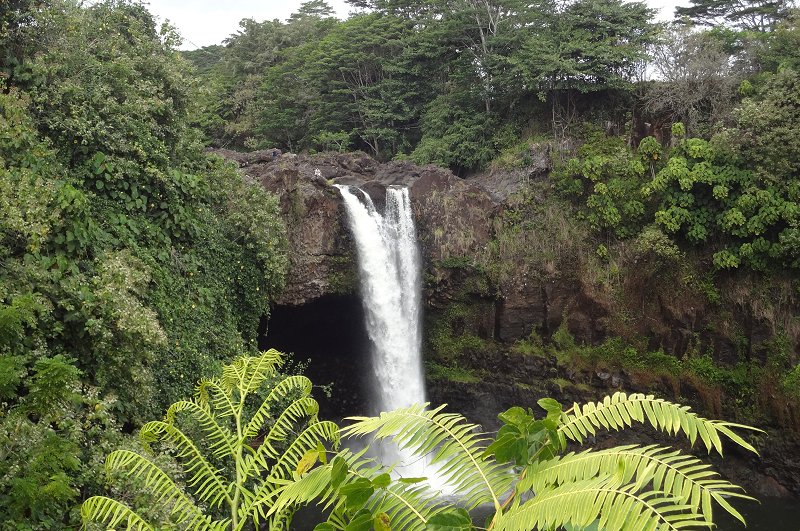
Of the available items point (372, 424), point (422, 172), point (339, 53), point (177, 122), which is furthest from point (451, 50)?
point (372, 424)

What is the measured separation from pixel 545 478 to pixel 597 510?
41cm

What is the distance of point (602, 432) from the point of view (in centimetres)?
1573

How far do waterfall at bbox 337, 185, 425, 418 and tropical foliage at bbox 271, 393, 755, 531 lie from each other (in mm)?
13413

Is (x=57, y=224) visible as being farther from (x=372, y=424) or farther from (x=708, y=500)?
(x=708, y=500)

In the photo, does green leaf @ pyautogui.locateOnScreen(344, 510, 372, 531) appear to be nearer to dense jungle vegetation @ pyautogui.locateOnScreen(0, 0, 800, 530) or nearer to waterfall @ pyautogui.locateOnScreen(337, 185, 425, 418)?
dense jungle vegetation @ pyautogui.locateOnScreen(0, 0, 800, 530)

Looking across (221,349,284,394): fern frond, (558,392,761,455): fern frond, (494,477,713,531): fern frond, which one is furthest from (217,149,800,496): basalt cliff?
(494,477,713,531): fern frond

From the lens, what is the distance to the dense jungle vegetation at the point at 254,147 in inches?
275

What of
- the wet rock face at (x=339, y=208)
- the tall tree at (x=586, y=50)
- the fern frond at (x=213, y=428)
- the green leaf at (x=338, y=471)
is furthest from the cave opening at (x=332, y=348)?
the green leaf at (x=338, y=471)

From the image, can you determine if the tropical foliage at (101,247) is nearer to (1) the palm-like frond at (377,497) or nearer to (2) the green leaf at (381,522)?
(1) the palm-like frond at (377,497)

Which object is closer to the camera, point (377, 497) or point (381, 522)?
point (381, 522)

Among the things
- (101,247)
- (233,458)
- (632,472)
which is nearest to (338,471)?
(632,472)

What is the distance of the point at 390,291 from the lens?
53.9 ft

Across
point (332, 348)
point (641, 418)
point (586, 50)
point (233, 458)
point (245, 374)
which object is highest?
point (586, 50)

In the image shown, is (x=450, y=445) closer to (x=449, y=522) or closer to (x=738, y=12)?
(x=449, y=522)
